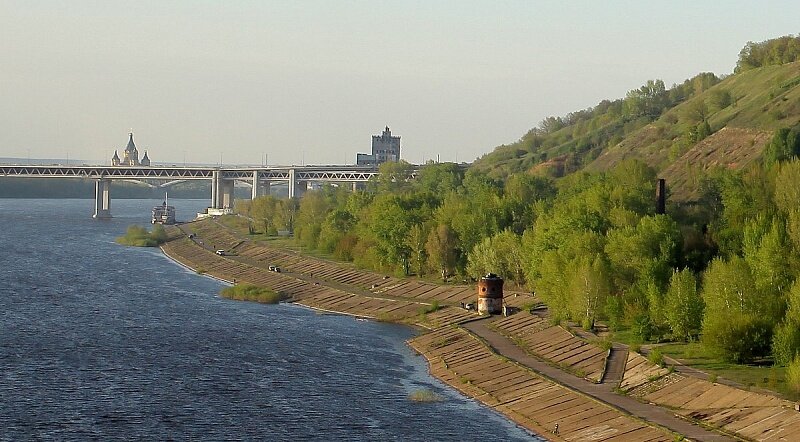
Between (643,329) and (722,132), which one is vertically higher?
(722,132)

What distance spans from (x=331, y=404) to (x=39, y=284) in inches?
2595

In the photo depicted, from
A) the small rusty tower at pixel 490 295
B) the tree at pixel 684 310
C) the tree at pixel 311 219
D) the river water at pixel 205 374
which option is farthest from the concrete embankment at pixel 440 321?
the tree at pixel 684 310

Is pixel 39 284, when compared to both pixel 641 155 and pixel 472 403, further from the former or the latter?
pixel 641 155

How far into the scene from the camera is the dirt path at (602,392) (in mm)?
55531

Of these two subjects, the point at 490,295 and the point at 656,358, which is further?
the point at 490,295

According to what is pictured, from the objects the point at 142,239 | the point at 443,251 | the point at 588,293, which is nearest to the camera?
the point at 588,293

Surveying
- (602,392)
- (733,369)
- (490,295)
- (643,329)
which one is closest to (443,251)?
(490,295)

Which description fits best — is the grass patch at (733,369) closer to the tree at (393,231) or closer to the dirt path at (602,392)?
the dirt path at (602,392)

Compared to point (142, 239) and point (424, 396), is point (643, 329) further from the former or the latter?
point (142, 239)

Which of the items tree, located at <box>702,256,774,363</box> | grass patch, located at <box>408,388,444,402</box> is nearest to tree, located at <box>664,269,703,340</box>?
tree, located at <box>702,256,774,363</box>

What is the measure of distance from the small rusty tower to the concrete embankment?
50.3 inches

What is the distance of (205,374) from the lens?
75.2 m

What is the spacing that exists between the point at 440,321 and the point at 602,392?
1231 inches

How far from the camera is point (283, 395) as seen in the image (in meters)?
68.7
